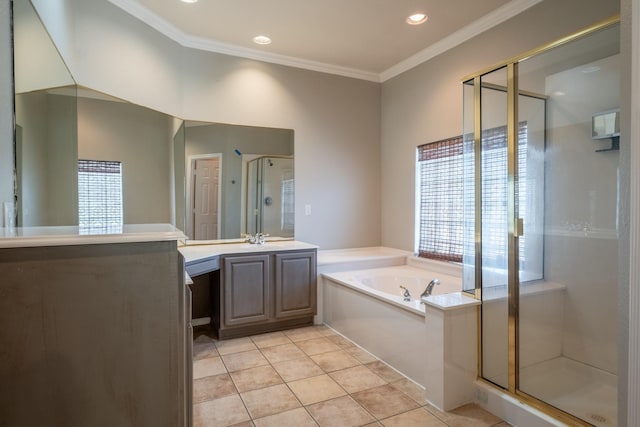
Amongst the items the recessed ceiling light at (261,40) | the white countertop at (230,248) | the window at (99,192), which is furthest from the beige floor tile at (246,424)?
the recessed ceiling light at (261,40)

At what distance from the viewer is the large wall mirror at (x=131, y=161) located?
58.9 inches

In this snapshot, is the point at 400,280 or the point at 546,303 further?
the point at 400,280

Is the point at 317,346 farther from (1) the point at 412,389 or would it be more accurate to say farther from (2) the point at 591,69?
(2) the point at 591,69

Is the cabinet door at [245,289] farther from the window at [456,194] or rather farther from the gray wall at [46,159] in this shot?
the window at [456,194]

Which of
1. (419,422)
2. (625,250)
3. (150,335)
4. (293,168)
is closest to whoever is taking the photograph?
(625,250)

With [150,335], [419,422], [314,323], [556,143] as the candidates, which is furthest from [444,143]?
[150,335]

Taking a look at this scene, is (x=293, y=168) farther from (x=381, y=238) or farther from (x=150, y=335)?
(x=150, y=335)

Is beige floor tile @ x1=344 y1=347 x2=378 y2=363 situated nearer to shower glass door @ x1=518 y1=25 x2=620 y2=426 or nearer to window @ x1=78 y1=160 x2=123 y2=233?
shower glass door @ x1=518 y1=25 x2=620 y2=426

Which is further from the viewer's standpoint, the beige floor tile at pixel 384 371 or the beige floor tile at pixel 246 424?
the beige floor tile at pixel 384 371

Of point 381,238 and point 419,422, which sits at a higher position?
point 381,238

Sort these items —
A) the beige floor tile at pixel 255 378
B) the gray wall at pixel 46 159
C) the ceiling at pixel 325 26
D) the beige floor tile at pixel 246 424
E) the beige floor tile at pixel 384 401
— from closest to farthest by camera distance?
the gray wall at pixel 46 159, the beige floor tile at pixel 246 424, the beige floor tile at pixel 384 401, the beige floor tile at pixel 255 378, the ceiling at pixel 325 26

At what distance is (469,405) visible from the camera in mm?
2080

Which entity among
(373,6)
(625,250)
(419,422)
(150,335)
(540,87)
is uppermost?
(373,6)

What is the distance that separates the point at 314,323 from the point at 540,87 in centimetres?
278
